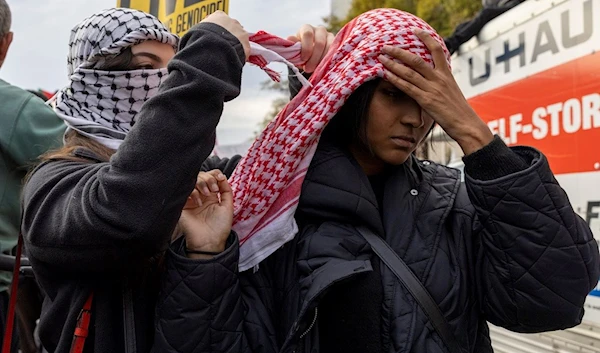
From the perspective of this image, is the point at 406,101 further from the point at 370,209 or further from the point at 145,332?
the point at 145,332

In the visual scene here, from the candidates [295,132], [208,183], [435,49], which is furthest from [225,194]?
[435,49]

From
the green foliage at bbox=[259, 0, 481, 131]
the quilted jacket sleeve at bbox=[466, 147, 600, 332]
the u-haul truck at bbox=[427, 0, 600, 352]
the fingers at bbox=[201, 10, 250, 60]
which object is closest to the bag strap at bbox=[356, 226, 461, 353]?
the quilted jacket sleeve at bbox=[466, 147, 600, 332]

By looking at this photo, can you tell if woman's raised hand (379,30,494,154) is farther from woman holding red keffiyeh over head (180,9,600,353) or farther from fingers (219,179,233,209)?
fingers (219,179,233,209)

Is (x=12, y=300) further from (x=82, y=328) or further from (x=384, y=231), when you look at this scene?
(x=384, y=231)

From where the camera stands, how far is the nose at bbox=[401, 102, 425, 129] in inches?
68.1

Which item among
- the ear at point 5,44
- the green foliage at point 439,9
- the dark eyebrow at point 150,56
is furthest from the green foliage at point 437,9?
the dark eyebrow at point 150,56

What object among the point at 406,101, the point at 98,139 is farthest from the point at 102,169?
the point at 406,101

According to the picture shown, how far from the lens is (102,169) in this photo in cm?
154

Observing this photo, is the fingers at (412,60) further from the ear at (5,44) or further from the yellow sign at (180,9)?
the ear at (5,44)

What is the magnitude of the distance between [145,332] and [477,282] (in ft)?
2.84

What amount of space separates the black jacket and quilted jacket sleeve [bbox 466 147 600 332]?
693 mm

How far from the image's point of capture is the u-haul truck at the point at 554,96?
128 inches

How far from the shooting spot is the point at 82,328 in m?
1.62

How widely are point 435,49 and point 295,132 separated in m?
0.42
